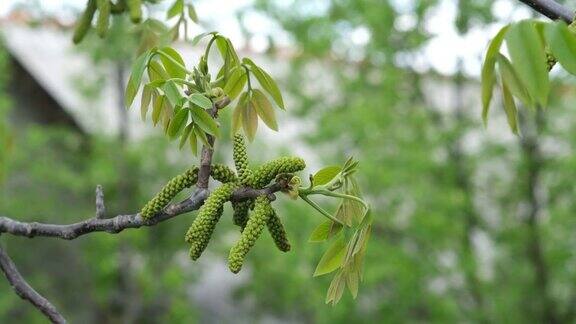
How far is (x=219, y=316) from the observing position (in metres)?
7.03

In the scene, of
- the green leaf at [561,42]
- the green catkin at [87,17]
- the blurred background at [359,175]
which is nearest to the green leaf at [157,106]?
the green catkin at [87,17]

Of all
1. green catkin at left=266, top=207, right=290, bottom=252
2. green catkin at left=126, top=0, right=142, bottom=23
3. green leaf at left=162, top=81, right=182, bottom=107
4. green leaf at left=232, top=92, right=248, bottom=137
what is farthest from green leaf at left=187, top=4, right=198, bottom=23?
green catkin at left=266, top=207, right=290, bottom=252

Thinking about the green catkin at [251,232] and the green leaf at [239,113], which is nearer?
the green catkin at [251,232]

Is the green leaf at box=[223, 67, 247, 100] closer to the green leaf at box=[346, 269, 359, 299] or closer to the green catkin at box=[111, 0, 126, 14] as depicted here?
the green leaf at box=[346, 269, 359, 299]

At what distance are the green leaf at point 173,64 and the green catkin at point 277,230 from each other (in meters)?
0.24

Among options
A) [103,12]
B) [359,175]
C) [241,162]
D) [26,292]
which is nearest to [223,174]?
[241,162]

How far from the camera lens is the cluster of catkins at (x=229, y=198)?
105 centimetres

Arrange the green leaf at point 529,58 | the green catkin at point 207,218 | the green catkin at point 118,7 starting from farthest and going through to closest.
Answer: the green catkin at point 118,7
the green catkin at point 207,218
the green leaf at point 529,58

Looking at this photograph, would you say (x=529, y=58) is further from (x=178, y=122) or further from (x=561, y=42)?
(x=178, y=122)

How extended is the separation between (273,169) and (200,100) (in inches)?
4.7

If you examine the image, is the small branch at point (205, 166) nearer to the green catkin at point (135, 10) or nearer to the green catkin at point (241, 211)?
the green catkin at point (241, 211)

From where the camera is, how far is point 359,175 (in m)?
5.56

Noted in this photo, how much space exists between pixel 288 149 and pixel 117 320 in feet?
6.04

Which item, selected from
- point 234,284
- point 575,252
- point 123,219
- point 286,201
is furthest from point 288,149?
point 123,219
